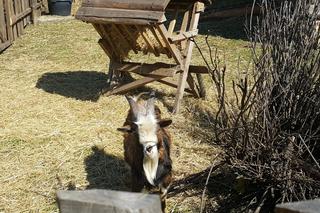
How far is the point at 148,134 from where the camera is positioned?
3.86 m

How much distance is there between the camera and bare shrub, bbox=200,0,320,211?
3912mm

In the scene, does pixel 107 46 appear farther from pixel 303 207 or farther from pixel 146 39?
pixel 303 207

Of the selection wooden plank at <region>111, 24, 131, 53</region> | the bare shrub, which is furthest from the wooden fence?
the bare shrub

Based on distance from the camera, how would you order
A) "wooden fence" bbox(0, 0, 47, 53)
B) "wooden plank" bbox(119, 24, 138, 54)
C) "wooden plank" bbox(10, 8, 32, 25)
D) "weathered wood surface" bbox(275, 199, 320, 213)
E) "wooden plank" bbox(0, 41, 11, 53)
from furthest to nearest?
"wooden plank" bbox(10, 8, 32, 25)
"wooden fence" bbox(0, 0, 47, 53)
"wooden plank" bbox(0, 41, 11, 53)
"wooden plank" bbox(119, 24, 138, 54)
"weathered wood surface" bbox(275, 199, 320, 213)

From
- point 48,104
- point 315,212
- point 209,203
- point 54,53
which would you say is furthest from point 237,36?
point 315,212

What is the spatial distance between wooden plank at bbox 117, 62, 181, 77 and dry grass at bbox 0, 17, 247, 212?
51 centimetres

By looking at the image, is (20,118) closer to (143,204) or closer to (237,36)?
(143,204)

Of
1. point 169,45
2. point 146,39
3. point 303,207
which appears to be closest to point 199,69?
point 169,45

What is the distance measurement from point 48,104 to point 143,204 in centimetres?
603

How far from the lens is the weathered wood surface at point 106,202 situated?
1.49 m

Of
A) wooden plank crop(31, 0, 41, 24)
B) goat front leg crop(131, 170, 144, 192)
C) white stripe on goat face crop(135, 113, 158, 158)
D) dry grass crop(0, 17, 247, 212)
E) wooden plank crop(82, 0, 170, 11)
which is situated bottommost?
dry grass crop(0, 17, 247, 212)

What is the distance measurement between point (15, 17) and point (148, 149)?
8.06 metres

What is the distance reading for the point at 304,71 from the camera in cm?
409

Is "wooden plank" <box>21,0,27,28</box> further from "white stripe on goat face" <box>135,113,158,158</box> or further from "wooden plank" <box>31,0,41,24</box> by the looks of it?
"white stripe on goat face" <box>135,113,158,158</box>
